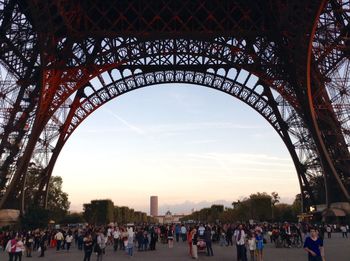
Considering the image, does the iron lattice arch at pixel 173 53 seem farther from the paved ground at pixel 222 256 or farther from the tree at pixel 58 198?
the tree at pixel 58 198

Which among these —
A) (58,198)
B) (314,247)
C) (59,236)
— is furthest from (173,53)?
(58,198)

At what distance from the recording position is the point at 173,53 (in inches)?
1457

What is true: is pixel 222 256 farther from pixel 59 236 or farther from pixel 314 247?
pixel 59 236

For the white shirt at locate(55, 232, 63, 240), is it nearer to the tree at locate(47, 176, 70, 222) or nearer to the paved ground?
the paved ground

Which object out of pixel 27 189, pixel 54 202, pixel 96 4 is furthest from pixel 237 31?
pixel 54 202

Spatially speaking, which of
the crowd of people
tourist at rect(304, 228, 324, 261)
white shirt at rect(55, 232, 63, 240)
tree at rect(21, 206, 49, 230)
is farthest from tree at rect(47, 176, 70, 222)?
tourist at rect(304, 228, 324, 261)

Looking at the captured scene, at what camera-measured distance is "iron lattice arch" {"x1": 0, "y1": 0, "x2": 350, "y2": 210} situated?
30.0 meters

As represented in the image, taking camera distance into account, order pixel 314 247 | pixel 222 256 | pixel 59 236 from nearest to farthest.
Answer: pixel 314 247 → pixel 222 256 → pixel 59 236

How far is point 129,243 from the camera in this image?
2145cm

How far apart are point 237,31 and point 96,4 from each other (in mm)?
11051

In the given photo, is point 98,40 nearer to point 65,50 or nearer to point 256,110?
point 65,50

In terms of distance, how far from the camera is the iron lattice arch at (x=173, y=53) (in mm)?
30016

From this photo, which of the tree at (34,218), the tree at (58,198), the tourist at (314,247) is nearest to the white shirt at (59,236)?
the tree at (34,218)

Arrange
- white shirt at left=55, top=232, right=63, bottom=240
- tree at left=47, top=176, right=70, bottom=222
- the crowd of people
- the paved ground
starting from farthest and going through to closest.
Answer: tree at left=47, top=176, right=70, bottom=222 → white shirt at left=55, top=232, right=63, bottom=240 → the paved ground → the crowd of people
